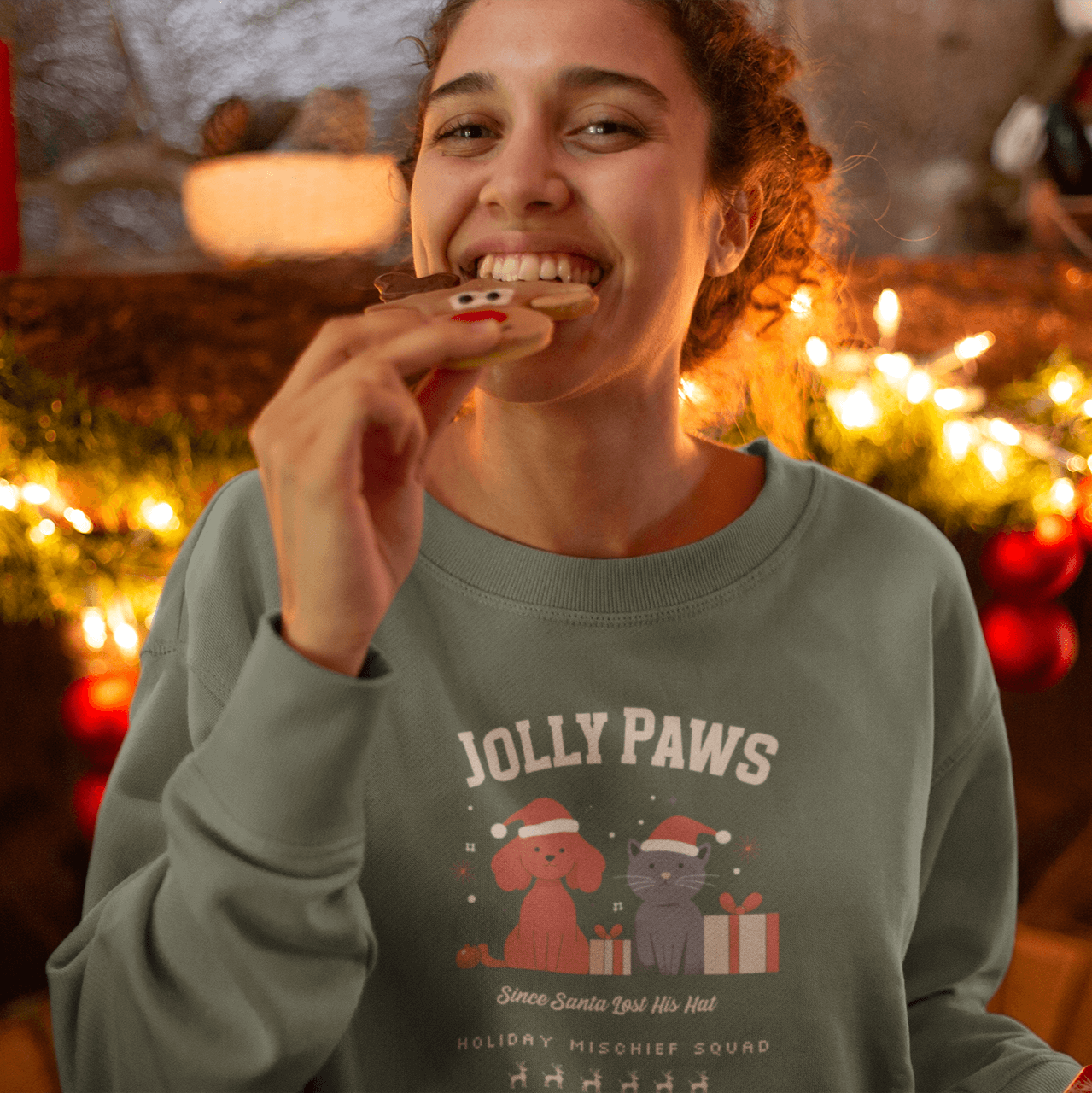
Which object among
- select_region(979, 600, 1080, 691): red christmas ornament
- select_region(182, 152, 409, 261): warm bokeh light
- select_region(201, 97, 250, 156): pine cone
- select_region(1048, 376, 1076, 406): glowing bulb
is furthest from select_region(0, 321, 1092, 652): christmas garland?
A: select_region(201, 97, 250, 156): pine cone

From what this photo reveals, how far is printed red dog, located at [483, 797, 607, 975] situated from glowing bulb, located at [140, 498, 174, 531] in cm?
75

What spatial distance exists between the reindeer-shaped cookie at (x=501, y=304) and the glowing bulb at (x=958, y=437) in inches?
35.4

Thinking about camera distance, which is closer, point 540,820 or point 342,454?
point 342,454

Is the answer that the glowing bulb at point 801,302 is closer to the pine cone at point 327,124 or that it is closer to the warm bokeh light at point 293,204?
the warm bokeh light at point 293,204

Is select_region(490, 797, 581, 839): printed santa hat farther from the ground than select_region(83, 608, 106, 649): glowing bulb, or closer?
closer

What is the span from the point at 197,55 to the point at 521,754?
1.56m

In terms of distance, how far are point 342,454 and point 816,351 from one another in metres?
1.07

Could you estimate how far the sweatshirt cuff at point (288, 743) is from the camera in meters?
0.58

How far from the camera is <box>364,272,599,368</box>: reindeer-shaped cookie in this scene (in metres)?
0.65

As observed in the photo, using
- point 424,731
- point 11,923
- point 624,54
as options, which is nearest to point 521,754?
point 424,731

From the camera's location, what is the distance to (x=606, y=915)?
78 centimetres

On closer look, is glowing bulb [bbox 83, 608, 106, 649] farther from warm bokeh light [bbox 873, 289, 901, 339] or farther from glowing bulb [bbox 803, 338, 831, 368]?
warm bokeh light [bbox 873, 289, 901, 339]

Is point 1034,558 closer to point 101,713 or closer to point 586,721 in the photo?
point 586,721

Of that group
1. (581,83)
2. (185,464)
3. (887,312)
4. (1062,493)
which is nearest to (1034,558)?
(1062,493)
